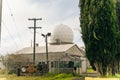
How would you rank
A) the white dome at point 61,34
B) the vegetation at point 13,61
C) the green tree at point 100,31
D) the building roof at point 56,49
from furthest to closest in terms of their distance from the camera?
the white dome at point 61,34
the building roof at point 56,49
the vegetation at point 13,61
the green tree at point 100,31

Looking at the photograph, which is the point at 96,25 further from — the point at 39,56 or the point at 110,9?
the point at 39,56

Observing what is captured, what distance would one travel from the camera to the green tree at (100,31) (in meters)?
27.9

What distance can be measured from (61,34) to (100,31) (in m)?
37.7

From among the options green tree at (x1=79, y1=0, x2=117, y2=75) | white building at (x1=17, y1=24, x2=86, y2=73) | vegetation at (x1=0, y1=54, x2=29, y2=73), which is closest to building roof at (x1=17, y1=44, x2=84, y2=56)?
white building at (x1=17, y1=24, x2=86, y2=73)

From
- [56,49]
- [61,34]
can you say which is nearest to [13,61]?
[56,49]

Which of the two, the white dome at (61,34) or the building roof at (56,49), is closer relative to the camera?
the building roof at (56,49)

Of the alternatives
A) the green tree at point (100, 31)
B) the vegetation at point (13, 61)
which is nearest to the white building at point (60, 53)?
the vegetation at point (13, 61)

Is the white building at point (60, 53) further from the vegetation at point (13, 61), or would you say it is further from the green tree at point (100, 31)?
the green tree at point (100, 31)

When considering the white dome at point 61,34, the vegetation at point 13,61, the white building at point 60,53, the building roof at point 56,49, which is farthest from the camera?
→ the white dome at point 61,34

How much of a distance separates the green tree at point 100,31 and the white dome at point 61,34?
35873mm

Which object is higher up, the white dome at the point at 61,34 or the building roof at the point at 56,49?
the white dome at the point at 61,34

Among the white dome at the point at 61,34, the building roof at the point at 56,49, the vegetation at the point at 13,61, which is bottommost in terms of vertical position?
the vegetation at the point at 13,61

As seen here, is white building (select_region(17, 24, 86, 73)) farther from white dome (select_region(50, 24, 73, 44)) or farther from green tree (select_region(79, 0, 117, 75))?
green tree (select_region(79, 0, 117, 75))

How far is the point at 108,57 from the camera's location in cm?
2847
